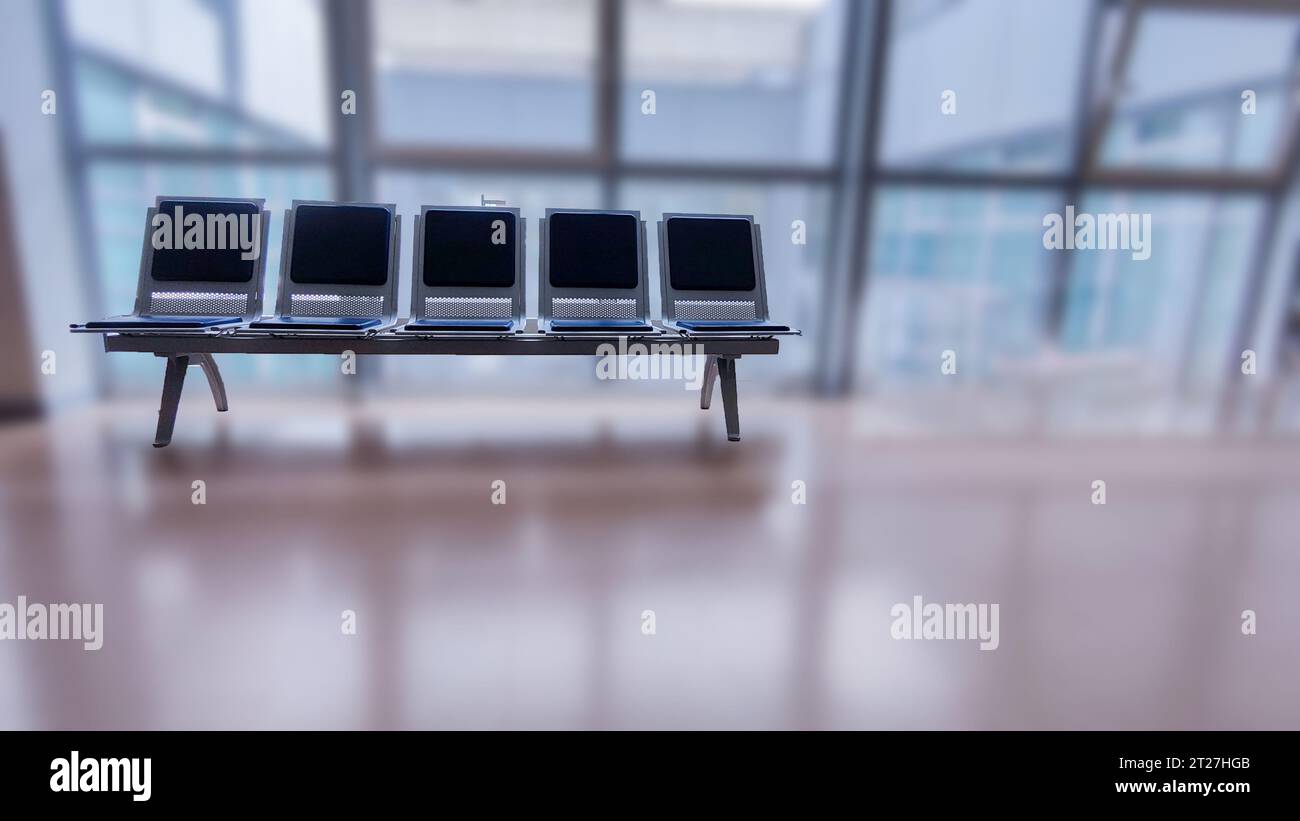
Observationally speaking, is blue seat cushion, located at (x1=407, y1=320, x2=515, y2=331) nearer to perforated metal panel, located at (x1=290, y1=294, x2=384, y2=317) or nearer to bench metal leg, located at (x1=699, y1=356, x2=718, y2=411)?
perforated metal panel, located at (x1=290, y1=294, x2=384, y2=317)

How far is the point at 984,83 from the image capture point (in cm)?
420

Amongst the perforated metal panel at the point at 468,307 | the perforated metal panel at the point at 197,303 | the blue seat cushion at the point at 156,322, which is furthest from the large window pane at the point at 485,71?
the blue seat cushion at the point at 156,322

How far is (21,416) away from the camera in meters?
3.46

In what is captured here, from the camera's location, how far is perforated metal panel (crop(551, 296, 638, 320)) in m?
3.18

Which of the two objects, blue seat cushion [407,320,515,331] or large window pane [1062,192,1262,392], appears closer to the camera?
blue seat cushion [407,320,515,331]

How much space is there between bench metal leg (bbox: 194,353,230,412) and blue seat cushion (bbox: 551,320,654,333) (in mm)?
1722

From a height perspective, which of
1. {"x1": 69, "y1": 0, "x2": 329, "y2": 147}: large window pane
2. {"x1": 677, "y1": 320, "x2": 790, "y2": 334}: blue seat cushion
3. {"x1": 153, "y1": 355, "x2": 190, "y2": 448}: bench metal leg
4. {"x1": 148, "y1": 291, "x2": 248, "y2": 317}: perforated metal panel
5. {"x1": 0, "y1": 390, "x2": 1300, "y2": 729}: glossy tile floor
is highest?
{"x1": 69, "y1": 0, "x2": 329, "y2": 147}: large window pane

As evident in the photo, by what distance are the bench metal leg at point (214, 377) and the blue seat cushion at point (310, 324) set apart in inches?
21.6

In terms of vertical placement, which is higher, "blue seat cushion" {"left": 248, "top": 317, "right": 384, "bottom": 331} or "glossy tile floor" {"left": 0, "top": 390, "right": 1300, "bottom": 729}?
"blue seat cushion" {"left": 248, "top": 317, "right": 384, "bottom": 331}

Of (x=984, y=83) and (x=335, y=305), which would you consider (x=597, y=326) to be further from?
(x=984, y=83)

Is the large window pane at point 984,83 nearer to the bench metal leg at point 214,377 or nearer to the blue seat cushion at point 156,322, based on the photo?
the blue seat cushion at point 156,322

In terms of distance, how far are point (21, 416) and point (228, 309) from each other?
1608 millimetres

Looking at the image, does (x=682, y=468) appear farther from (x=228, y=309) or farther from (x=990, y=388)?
(x=990, y=388)

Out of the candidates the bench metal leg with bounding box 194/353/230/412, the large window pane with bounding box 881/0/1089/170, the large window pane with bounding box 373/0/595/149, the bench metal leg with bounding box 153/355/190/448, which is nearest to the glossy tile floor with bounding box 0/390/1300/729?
the bench metal leg with bounding box 153/355/190/448
